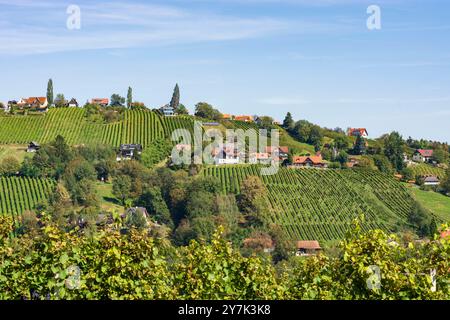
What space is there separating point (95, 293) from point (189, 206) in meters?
66.3

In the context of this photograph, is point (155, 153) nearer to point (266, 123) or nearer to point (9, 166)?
point (9, 166)

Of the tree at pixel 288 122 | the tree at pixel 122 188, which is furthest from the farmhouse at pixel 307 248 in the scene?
the tree at pixel 288 122

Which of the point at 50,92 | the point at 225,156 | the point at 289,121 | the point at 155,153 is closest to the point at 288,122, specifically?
the point at 289,121

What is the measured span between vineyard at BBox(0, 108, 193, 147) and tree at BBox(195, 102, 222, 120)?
4.85 metres

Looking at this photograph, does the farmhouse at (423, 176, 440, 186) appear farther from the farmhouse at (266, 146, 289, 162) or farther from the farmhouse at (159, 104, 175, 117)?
the farmhouse at (159, 104, 175, 117)

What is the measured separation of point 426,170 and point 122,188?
54458mm

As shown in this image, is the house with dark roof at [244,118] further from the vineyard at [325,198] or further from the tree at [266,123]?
the vineyard at [325,198]

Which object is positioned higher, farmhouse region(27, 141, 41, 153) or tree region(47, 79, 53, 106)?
tree region(47, 79, 53, 106)

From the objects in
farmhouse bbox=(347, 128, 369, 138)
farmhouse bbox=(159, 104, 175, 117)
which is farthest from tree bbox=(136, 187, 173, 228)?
farmhouse bbox=(347, 128, 369, 138)

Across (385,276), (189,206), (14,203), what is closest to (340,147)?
(189,206)

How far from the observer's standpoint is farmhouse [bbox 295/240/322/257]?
70.5 m

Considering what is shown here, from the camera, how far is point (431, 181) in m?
107

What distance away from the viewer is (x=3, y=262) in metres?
19.7

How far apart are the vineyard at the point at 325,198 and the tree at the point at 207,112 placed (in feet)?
100
